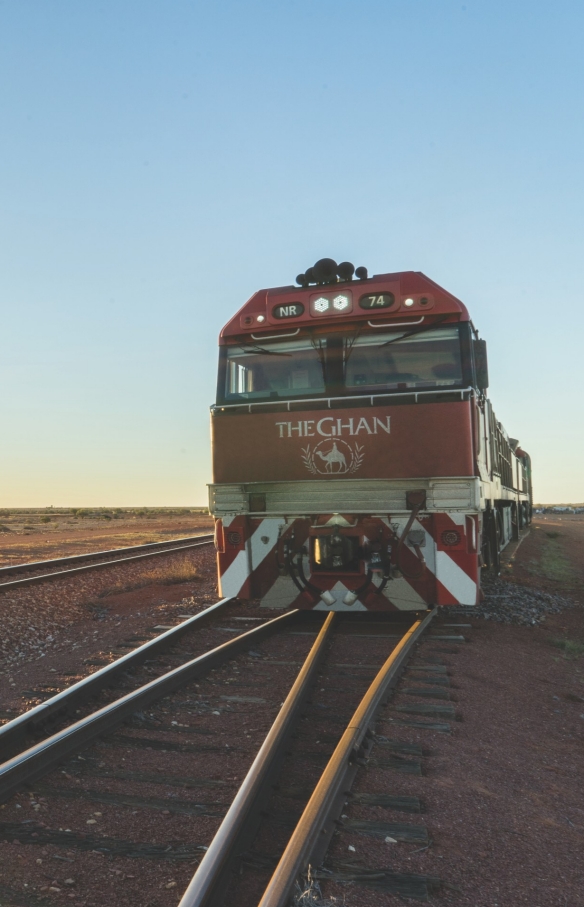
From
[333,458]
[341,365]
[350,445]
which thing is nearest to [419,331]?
[341,365]

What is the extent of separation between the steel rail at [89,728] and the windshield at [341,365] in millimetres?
3114

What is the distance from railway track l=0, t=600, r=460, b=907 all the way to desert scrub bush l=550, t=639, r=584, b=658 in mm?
2267

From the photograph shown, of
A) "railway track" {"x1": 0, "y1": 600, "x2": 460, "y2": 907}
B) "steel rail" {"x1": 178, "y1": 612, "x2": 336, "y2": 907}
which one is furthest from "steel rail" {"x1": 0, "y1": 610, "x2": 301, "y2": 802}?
"steel rail" {"x1": 178, "y1": 612, "x2": 336, "y2": 907}

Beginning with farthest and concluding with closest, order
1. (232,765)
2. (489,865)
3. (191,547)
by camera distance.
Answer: (191,547) < (232,765) < (489,865)

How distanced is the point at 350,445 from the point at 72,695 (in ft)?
12.8

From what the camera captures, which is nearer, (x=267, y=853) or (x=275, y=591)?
(x=267, y=853)

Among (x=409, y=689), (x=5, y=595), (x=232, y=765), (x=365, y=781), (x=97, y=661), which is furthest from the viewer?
(x=5, y=595)

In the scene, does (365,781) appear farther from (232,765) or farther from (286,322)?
(286,322)

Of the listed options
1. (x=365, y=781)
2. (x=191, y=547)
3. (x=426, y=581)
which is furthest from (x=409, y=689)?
(x=191, y=547)

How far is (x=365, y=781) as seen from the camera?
3.81 metres

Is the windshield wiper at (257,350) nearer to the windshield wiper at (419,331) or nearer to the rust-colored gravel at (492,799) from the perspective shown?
the windshield wiper at (419,331)

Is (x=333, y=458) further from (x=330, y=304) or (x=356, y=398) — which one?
(x=330, y=304)

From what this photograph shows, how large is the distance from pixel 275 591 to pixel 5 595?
16.6 ft

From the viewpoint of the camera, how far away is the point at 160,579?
12.8m
